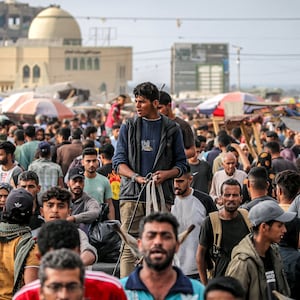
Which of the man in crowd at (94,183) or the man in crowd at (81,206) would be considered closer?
the man in crowd at (81,206)

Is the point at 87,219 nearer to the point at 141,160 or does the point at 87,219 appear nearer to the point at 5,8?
the point at 141,160

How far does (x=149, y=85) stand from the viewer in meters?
9.24

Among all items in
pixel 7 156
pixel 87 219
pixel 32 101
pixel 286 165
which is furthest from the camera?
pixel 32 101

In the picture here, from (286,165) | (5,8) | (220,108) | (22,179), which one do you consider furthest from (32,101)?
(5,8)

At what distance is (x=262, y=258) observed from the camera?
787cm

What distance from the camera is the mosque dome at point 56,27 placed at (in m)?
120

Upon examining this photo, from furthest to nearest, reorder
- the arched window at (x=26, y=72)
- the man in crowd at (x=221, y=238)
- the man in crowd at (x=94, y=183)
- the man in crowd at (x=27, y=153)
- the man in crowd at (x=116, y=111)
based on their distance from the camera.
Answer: the arched window at (x=26, y=72) < the man in crowd at (x=116, y=111) < the man in crowd at (x=27, y=153) < the man in crowd at (x=94, y=183) < the man in crowd at (x=221, y=238)

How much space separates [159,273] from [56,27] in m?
116

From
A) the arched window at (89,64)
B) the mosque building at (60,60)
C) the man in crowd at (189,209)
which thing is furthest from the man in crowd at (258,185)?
the arched window at (89,64)

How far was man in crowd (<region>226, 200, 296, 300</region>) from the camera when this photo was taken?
7652 mm

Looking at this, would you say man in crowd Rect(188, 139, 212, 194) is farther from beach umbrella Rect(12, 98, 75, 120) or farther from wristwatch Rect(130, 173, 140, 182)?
beach umbrella Rect(12, 98, 75, 120)

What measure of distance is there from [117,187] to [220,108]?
18211 millimetres

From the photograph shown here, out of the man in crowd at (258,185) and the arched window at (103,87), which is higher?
Result: the man in crowd at (258,185)

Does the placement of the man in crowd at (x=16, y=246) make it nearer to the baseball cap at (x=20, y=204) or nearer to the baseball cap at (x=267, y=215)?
the baseball cap at (x=20, y=204)
